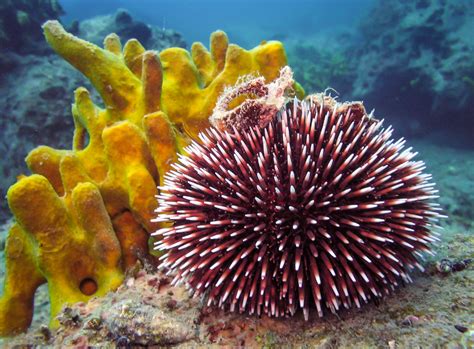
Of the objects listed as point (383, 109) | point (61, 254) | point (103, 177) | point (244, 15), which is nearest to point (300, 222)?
point (61, 254)

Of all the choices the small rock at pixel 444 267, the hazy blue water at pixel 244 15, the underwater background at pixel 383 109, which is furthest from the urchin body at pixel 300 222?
the hazy blue water at pixel 244 15

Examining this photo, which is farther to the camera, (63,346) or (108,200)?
(108,200)

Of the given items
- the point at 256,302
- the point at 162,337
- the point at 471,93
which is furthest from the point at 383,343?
the point at 471,93

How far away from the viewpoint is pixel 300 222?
2.70 metres

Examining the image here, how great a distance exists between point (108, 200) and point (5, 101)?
Result: 917 centimetres

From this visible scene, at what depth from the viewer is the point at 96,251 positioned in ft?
13.1

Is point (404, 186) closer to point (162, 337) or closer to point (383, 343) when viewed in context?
point (383, 343)

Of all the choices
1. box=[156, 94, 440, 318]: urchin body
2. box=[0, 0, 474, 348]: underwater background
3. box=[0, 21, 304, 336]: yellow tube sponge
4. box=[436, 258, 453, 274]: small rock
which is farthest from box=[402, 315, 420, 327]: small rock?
box=[0, 21, 304, 336]: yellow tube sponge

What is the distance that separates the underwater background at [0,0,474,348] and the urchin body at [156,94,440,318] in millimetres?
240

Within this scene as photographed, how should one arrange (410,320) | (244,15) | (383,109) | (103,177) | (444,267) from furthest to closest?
1. (244,15)
2. (383,109)
3. (103,177)
4. (444,267)
5. (410,320)

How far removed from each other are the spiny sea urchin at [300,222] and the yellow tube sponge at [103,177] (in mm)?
1206

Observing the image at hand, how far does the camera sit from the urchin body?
2676mm

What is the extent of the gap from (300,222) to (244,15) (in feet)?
244

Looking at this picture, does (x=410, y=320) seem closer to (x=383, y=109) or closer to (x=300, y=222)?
(x=300, y=222)
